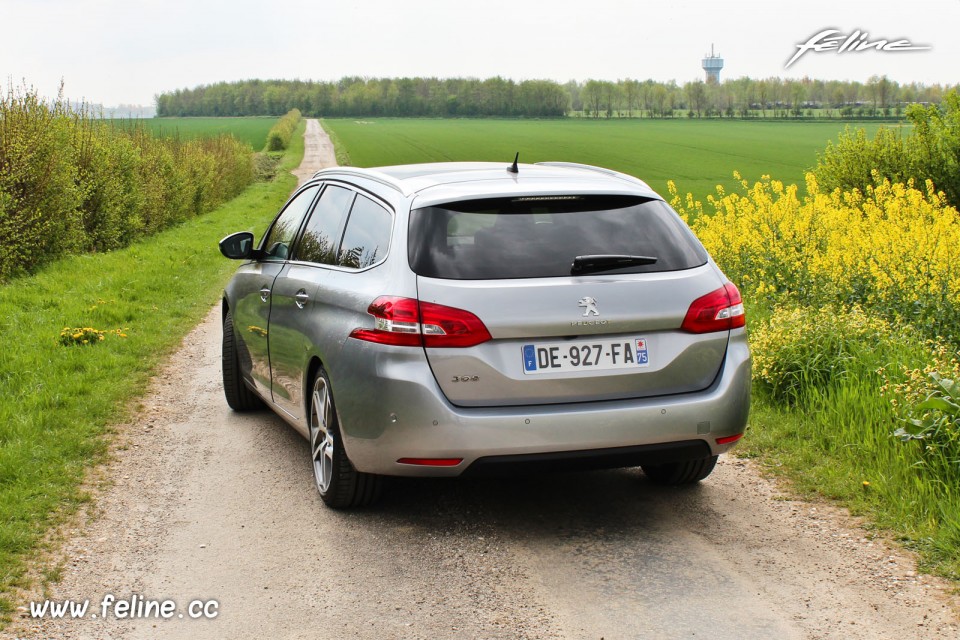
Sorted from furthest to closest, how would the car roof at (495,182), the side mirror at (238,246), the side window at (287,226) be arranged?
the side mirror at (238,246) < the side window at (287,226) < the car roof at (495,182)

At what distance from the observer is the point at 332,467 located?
17.3 ft

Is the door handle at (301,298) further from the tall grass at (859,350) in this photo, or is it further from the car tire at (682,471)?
the tall grass at (859,350)

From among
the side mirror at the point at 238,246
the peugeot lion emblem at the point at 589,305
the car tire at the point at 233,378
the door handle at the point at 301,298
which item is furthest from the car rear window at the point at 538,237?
the car tire at the point at 233,378

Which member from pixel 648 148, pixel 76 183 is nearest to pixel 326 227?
pixel 76 183

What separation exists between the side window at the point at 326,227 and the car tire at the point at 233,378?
1531 millimetres

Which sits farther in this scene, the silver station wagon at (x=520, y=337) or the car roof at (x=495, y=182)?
the car roof at (x=495, y=182)

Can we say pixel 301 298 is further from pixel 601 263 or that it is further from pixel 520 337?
pixel 601 263

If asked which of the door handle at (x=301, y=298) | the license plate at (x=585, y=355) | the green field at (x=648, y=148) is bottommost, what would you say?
the green field at (x=648, y=148)

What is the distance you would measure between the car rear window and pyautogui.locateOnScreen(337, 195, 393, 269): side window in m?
0.26

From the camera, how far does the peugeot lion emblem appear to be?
4.70 meters

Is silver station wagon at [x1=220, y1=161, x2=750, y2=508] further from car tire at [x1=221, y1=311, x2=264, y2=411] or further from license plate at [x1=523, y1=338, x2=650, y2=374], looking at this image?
car tire at [x1=221, y1=311, x2=264, y2=411]

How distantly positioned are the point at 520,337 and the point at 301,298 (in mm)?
1642

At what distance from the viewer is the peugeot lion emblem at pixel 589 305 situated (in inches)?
185

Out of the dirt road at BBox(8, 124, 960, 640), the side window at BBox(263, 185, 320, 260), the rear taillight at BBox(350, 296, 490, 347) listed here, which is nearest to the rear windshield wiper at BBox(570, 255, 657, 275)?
the rear taillight at BBox(350, 296, 490, 347)
